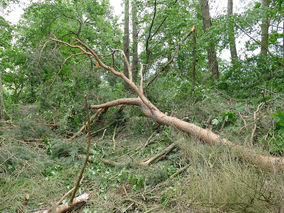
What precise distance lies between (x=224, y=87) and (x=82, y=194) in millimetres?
4843

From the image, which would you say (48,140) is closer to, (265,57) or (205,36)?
(205,36)

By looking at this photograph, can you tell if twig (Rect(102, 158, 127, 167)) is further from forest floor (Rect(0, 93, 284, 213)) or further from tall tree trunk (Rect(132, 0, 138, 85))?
tall tree trunk (Rect(132, 0, 138, 85))

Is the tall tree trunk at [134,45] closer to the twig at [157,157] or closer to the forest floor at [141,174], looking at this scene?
the forest floor at [141,174]

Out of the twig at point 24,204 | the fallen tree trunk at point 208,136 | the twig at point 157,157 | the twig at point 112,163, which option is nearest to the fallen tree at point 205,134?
the fallen tree trunk at point 208,136

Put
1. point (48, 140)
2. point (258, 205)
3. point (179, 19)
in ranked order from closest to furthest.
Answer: point (258, 205), point (48, 140), point (179, 19)

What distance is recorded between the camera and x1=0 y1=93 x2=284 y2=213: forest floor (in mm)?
1712

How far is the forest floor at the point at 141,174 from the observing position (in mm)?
1712

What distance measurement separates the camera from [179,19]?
314 inches

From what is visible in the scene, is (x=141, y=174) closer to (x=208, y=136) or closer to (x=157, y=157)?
(x=157, y=157)

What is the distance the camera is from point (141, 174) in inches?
116

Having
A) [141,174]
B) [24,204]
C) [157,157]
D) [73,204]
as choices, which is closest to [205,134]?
[157,157]

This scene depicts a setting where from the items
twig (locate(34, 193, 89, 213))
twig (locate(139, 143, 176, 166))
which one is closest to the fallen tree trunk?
twig (locate(139, 143, 176, 166))

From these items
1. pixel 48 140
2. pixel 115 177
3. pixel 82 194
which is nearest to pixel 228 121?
pixel 115 177

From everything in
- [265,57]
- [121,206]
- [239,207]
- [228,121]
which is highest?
[265,57]
